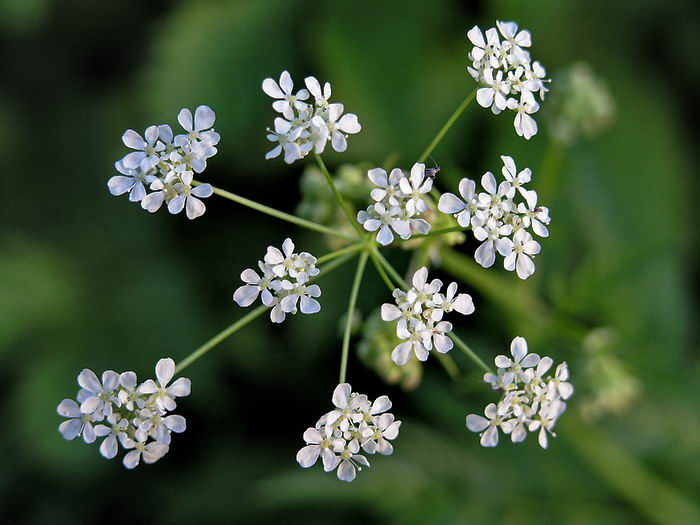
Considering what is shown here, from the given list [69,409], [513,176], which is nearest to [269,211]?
[513,176]

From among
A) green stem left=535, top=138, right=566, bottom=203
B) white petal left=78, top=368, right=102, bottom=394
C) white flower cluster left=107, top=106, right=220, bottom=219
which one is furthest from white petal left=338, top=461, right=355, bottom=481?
green stem left=535, top=138, right=566, bottom=203

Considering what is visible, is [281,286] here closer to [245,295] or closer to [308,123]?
[245,295]

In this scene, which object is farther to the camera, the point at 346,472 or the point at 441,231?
the point at 441,231

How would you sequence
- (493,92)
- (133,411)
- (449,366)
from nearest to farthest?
(133,411) < (493,92) < (449,366)

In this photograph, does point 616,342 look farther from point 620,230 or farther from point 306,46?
point 306,46

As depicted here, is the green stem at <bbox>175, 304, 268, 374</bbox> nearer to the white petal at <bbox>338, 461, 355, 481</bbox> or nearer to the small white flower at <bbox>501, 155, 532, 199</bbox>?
the white petal at <bbox>338, 461, 355, 481</bbox>
